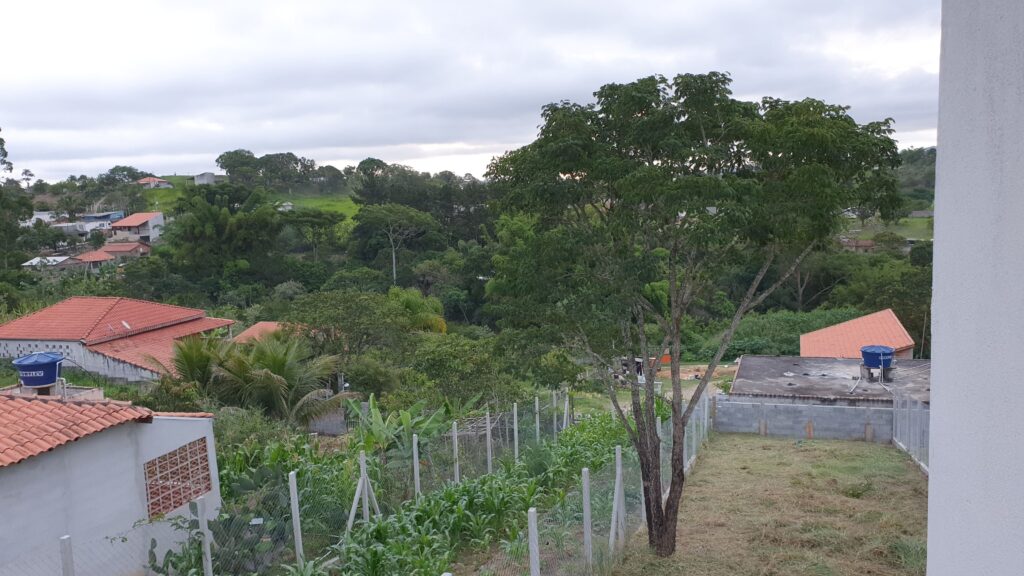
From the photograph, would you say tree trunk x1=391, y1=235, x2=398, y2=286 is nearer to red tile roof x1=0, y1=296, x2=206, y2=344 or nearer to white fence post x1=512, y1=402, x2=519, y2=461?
red tile roof x1=0, y1=296, x2=206, y2=344

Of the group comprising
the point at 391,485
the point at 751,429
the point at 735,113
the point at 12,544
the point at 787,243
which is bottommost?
the point at 751,429

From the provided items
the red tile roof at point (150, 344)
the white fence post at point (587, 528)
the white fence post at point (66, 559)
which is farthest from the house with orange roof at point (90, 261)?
the white fence post at point (587, 528)

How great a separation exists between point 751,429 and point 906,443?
125 inches

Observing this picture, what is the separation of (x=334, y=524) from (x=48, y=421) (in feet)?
9.86

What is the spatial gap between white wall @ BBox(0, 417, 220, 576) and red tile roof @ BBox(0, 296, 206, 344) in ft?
50.7

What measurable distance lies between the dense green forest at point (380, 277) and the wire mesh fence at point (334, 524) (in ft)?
19.0

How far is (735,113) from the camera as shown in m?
8.25

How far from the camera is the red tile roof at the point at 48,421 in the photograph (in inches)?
267

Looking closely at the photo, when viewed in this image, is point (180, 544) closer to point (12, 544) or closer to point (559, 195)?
point (12, 544)

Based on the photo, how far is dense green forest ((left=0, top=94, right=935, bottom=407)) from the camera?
21.8 meters

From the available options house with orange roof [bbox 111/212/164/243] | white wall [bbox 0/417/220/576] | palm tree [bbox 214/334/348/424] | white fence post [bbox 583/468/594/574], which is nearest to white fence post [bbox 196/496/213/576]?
white wall [bbox 0/417/220/576]

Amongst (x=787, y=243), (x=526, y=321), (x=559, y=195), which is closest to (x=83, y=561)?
(x=526, y=321)

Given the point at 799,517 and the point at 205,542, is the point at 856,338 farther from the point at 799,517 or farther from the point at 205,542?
the point at 205,542

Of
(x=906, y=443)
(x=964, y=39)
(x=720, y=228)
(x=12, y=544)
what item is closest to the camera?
(x=964, y=39)
